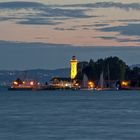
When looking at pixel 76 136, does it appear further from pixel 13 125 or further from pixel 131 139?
pixel 13 125

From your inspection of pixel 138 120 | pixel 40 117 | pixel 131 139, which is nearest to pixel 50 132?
pixel 131 139

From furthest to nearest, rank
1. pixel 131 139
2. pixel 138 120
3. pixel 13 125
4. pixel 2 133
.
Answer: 1. pixel 138 120
2. pixel 13 125
3. pixel 2 133
4. pixel 131 139

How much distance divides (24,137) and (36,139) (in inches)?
68.6

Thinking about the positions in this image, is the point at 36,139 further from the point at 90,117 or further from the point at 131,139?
the point at 90,117

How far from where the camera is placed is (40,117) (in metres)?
79.9

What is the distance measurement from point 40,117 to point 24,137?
21628 millimetres

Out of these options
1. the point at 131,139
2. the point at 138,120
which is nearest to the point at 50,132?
the point at 131,139

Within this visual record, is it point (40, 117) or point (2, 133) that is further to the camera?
point (40, 117)

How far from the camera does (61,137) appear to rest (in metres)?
58.1

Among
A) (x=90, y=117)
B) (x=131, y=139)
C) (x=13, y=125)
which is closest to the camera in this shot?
(x=131, y=139)

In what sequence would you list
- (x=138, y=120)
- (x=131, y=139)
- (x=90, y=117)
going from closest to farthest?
1. (x=131, y=139)
2. (x=138, y=120)
3. (x=90, y=117)

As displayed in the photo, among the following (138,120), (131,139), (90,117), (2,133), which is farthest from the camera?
(90,117)

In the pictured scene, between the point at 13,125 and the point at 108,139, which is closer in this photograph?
the point at 108,139

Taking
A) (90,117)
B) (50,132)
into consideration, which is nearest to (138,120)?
(90,117)
